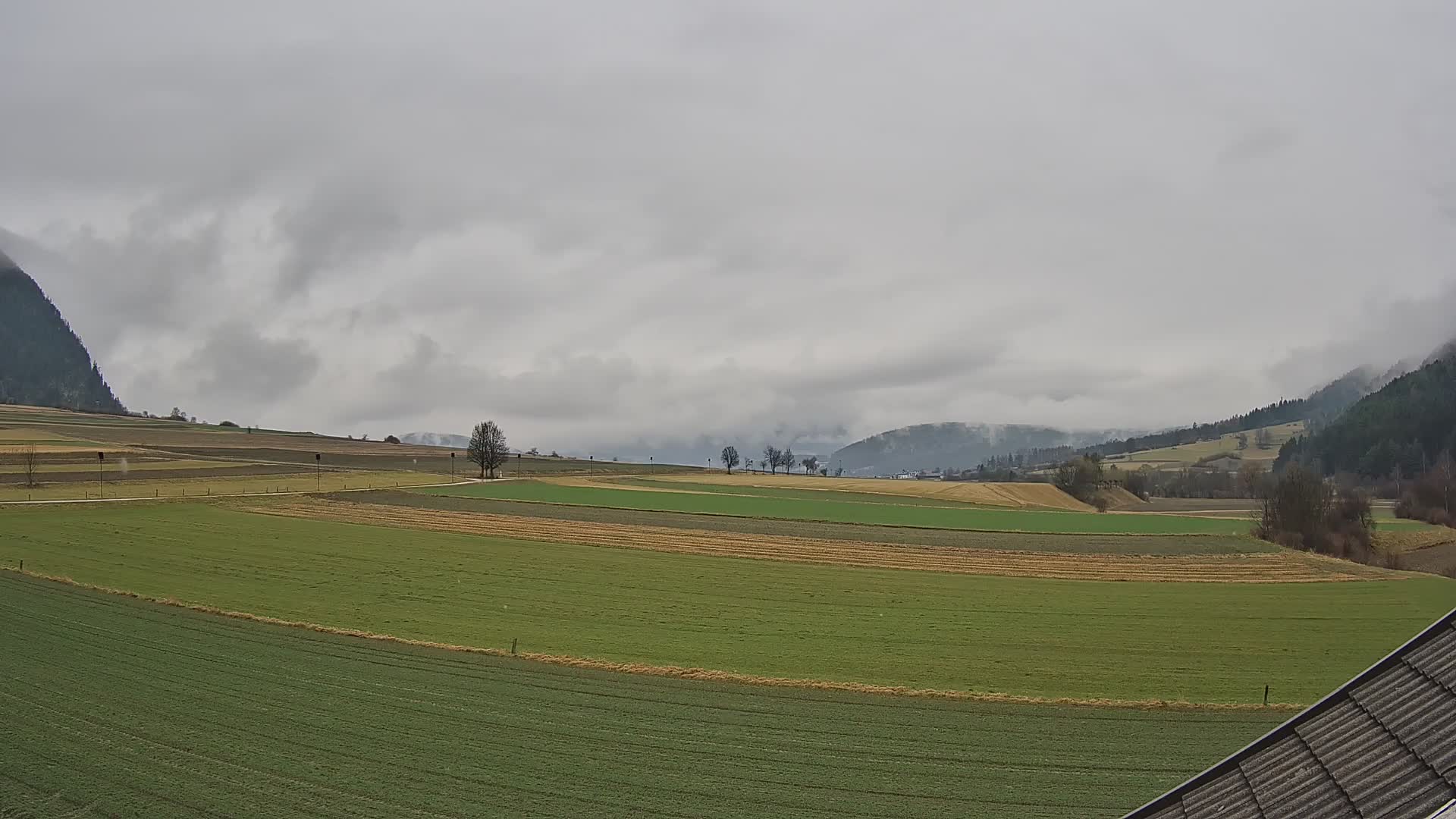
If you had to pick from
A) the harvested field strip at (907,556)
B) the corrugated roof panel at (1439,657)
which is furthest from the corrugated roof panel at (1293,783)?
the harvested field strip at (907,556)

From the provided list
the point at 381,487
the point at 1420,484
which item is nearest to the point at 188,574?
the point at 381,487

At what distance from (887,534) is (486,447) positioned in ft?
280

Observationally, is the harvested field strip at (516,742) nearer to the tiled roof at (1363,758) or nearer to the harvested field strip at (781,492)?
the tiled roof at (1363,758)

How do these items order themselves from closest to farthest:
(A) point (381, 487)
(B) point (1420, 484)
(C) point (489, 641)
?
(C) point (489, 641) < (A) point (381, 487) < (B) point (1420, 484)

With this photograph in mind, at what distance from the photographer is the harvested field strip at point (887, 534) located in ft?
204

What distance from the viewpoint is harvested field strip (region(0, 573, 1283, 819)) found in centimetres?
1573

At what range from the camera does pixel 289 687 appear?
869 inches

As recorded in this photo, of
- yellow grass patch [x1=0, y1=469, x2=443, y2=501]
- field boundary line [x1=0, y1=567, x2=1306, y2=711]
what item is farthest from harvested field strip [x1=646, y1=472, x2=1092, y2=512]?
field boundary line [x1=0, y1=567, x2=1306, y2=711]

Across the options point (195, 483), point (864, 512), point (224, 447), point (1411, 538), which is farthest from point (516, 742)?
point (224, 447)

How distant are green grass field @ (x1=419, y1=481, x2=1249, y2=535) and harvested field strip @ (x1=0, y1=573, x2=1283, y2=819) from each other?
5449 centimetres

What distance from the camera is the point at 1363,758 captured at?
6.21 meters

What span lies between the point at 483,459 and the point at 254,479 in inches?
1331

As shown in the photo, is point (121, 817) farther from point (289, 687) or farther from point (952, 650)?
point (952, 650)

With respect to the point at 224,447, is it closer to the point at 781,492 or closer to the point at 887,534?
the point at 781,492
